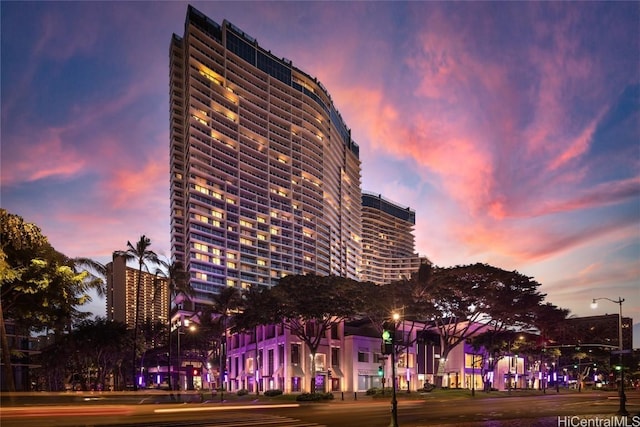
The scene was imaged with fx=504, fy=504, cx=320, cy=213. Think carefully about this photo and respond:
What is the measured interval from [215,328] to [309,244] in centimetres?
10012

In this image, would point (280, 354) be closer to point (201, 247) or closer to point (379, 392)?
point (379, 392)

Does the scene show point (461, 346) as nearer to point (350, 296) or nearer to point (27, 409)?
point (350, 296)

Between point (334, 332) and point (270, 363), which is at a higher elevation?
point (334, 332)

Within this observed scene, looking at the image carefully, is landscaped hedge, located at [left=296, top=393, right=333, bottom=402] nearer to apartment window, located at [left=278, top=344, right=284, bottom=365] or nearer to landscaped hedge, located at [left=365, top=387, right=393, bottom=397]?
landscaped hedge, located at [left=365, top=387, right=393, bottom=397]

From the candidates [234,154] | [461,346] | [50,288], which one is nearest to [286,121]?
[234,154]

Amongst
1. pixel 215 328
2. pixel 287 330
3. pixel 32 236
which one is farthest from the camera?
pixel 215 328

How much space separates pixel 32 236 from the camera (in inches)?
989

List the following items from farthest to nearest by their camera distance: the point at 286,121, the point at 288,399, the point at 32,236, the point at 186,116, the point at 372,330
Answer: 1. the point at 286,121
2. the point at 186,116
3. the point at 372,330
4. the point at 288,399
5. the point at 32,236

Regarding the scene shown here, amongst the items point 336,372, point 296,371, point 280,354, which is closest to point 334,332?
point 336,372

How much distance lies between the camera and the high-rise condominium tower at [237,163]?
160 m

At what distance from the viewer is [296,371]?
6994cm

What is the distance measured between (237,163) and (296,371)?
368 feet

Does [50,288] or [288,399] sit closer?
[50,288]

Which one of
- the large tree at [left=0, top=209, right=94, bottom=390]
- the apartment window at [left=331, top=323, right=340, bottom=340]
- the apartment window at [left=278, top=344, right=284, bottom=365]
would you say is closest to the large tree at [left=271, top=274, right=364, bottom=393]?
the apartment window at [left=278, top=344, right=284, bottom=365]
